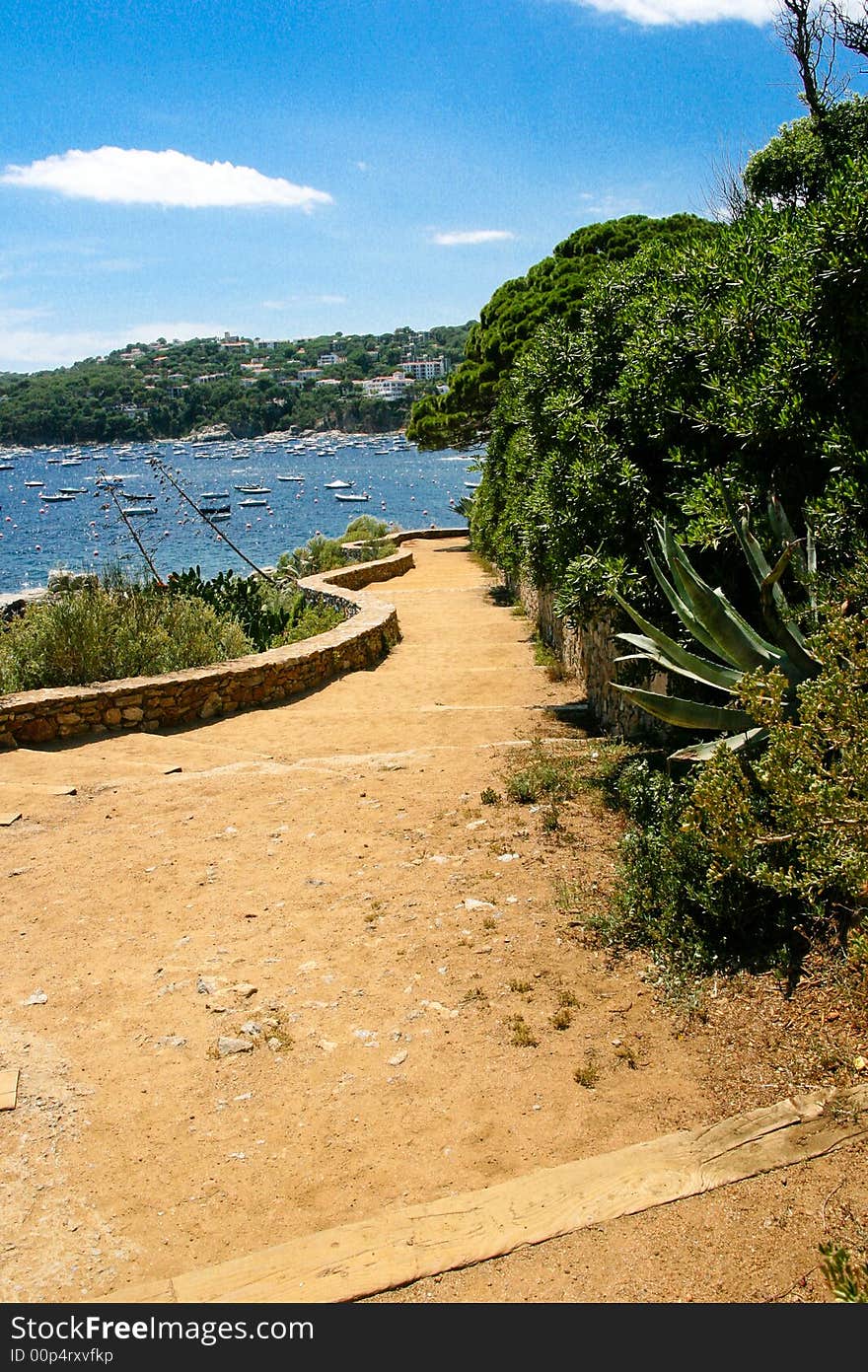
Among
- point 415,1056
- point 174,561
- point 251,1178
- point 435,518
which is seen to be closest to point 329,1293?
point 251,1178

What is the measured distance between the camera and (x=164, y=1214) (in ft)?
10.5

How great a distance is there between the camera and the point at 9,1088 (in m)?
3.83

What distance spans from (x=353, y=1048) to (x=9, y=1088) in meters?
1.38

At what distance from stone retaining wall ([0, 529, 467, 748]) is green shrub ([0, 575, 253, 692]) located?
0.47 metres

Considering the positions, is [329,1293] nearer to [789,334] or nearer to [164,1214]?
[164,1214]

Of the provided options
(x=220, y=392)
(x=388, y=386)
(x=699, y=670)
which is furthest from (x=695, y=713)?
(x=388, y=386)

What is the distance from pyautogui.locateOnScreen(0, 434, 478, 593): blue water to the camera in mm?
40344

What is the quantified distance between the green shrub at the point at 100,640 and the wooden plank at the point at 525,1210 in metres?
8.44

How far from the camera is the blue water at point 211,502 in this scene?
4034 centimetres

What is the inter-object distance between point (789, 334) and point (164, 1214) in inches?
205

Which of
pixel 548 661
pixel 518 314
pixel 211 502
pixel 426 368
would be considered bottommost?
pixel 548 661

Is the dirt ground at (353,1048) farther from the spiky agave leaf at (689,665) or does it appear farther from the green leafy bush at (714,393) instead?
the green leafy bush at (714,393)

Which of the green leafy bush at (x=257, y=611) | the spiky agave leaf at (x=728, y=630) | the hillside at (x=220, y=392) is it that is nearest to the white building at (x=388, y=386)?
the hillside at (x=220, y=392)

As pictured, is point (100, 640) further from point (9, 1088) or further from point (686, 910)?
point (686, 910)
